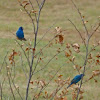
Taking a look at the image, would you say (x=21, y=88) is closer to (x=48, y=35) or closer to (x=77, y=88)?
(x=77, y=88)

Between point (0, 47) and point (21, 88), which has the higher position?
point (0, 47)

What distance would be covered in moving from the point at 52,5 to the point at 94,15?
276cm

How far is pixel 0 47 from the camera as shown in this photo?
1212 centimetres

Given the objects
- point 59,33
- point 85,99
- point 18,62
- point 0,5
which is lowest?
point 85,99

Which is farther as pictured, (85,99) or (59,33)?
(85,99)

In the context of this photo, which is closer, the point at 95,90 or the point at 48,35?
the point at 95,90

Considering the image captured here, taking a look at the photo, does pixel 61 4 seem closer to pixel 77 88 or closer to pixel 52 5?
pixel 52 5

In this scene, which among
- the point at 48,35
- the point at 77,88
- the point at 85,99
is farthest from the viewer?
the point at 48,35

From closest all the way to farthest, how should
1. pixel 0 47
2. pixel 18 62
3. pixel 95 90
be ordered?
1. pixel 95 90
2. pixel 18 62
3. pixel 0 47

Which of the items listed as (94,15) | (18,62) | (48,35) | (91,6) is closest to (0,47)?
(18,62)

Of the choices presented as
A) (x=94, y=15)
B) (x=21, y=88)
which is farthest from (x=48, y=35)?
(x=21, y=88)

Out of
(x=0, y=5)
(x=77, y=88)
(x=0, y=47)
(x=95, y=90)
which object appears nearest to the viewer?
(x=77, y=88)

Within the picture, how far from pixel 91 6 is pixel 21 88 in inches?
475

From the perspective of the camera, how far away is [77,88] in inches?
135
